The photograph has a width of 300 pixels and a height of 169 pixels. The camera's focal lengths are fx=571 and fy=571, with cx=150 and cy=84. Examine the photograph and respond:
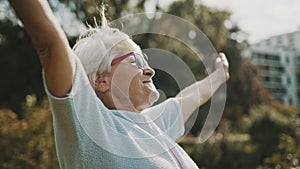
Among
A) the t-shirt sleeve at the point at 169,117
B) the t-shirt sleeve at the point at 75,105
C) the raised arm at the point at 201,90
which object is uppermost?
the t-shirt sleeve at the point at 75,105

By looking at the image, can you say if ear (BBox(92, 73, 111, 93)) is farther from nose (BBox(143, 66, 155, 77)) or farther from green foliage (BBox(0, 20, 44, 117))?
green foliage (BBox(0, 20, 44, 117))

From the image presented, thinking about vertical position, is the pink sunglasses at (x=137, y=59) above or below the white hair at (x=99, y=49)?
below

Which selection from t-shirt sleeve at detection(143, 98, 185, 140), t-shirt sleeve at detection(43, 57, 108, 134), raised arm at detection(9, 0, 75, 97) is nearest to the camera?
raised arm at detection(9, 0, 75, 97)

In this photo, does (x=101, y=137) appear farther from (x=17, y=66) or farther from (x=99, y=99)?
(x=17, y=66)

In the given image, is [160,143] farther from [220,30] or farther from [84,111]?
[220,30]

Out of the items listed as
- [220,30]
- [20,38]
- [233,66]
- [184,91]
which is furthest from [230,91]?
[184,91]

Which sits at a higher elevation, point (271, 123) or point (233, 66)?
point (271, 123)

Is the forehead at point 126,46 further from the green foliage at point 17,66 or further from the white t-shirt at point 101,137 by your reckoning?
the green foliage at point 17,66

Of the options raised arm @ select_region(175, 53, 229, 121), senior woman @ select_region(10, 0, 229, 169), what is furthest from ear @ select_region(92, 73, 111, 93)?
raised arm @ select_region(175, 53, 229, 121)

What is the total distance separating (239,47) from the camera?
24953 millimetres

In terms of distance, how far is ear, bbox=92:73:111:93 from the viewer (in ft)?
4.30

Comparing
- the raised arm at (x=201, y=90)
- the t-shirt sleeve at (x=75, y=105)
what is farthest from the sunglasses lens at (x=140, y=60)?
the raised arm at (x=201, y=90)

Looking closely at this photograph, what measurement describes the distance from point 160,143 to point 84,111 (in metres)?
0.26

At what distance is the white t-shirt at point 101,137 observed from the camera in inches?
42.6
